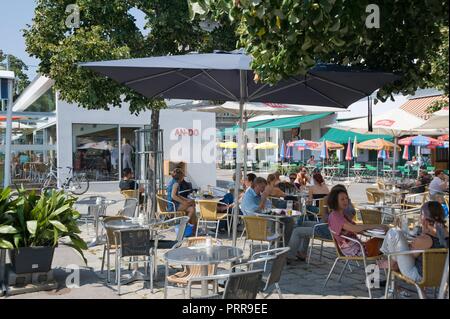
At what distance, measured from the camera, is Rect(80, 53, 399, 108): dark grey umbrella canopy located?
529cm

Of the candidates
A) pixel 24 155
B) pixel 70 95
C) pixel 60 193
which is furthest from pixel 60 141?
pixel 60 193

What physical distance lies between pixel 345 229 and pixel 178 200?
12.2 feet

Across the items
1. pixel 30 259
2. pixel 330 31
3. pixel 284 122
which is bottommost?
pixel 30 259

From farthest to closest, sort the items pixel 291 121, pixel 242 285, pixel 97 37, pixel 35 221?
pixel 291 121 < pixel 97 37 < pixel 35 221 < pixel 242 285

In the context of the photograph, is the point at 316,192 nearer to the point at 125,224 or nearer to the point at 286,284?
the point at 286,284

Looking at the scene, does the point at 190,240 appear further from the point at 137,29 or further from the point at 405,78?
the point at 137,29

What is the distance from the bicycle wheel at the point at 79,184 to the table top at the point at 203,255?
12.7 meters

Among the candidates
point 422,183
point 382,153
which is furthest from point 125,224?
point 382,153

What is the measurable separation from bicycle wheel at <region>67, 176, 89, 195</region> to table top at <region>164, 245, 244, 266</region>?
12665mm

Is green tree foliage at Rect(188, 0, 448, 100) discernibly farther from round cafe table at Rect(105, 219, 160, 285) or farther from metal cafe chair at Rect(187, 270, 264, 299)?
round cafe table at Rect(105, 219, 160, 285)

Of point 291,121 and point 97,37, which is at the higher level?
point 291,121

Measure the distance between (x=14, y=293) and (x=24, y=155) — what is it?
1507cm

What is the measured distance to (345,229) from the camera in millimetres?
5688

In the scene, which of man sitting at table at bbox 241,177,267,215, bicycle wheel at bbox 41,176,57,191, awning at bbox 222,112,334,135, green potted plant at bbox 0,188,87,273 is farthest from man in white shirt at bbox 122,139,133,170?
awning at bbox 222,112,334,135
